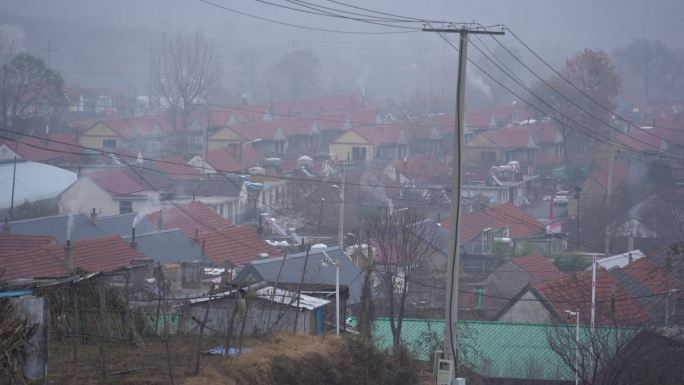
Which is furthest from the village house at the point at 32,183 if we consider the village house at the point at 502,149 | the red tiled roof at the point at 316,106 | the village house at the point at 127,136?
the red tiled roof at the point at 316,106

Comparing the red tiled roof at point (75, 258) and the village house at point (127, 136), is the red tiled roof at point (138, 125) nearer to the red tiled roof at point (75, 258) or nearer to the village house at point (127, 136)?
the village house at point (127, 136)

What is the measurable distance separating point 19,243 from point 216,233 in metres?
3.24

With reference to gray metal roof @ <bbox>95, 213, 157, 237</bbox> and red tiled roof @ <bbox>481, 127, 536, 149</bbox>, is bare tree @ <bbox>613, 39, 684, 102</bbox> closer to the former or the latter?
red tiled roof @ <bbox>481, 127, 536, 149</bbox>

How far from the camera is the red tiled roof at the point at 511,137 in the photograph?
2648cm

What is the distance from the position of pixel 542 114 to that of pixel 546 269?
1813cm

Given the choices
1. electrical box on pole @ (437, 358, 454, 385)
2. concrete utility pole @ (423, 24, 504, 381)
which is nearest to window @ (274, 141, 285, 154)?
concrete utility pole @ (423, 24, 504, 381)

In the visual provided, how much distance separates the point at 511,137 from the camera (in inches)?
1064

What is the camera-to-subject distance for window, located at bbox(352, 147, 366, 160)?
27.0 metres

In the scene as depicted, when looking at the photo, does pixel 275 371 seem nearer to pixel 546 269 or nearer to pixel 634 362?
pixel 634 362

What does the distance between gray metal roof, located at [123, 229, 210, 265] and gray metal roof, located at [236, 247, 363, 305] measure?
2.35 metres

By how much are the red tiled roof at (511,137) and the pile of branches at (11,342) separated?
2299 cm

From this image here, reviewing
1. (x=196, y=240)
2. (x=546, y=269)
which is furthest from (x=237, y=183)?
(x=546, y=269)

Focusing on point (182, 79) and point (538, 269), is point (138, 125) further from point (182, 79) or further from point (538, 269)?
point (538, 269)

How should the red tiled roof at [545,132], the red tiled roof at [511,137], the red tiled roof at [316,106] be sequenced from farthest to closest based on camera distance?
1. the red tiled roof at [316,106]
2. the red tiled roof at [545,132]
3. the red tiled roof at [511,137]
